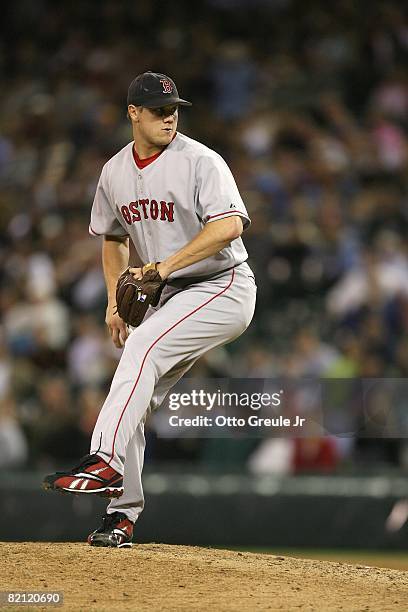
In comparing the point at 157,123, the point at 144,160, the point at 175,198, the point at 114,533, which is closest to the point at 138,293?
the point at 175,198

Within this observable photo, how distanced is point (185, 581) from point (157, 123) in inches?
68.1

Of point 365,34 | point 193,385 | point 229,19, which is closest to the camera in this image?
point 193,385

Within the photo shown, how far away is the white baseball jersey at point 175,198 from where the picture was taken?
414cm

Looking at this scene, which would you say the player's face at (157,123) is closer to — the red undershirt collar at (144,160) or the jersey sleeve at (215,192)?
the red undershirt collar at (144,160)

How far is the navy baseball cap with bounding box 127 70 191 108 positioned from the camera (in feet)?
13.7

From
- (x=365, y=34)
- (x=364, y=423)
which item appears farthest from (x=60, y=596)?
(x=365, y=34)

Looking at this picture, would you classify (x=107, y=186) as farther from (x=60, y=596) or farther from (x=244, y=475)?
(x=244, y=475)

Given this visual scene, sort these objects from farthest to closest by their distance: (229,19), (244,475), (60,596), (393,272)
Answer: (229,19) → (393,272) → (244,475) → (60,596)

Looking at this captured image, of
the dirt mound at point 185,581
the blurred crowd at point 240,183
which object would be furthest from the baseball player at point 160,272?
the blurred crowd at point 240,183

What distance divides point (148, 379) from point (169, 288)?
500 mm

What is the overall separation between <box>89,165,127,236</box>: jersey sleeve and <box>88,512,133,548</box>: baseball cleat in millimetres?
1181

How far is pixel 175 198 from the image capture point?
422 centimetres

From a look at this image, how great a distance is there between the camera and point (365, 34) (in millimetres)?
10398

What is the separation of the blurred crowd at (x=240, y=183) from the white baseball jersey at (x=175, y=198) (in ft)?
10.5
